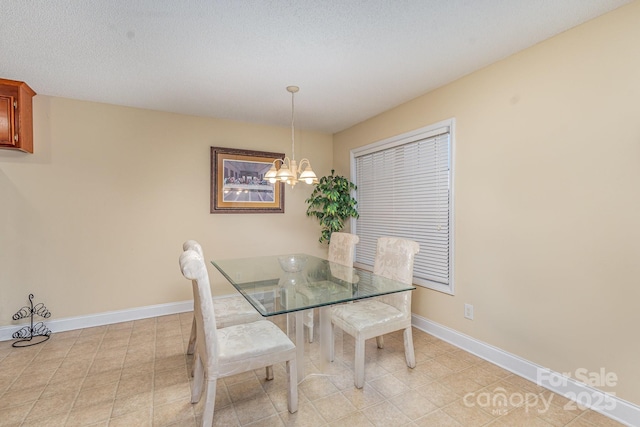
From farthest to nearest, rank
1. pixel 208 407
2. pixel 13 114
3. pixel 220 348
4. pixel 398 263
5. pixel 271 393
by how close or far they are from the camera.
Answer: pixel 13 114
pixel 398 263
pixel 271 393
pixel 220 348
pixel 208 407

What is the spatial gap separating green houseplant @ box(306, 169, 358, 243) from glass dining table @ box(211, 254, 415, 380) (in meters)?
1.17

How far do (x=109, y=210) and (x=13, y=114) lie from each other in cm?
116

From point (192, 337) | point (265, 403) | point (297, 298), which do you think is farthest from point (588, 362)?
point (192, 337)

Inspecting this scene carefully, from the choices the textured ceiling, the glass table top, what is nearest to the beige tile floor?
the glass table top

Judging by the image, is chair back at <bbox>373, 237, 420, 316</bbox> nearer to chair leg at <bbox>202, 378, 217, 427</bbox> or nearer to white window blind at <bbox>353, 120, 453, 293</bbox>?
white window blind at <bbox>353, 120, 453, 293</bbox>

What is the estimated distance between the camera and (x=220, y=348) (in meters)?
1.67

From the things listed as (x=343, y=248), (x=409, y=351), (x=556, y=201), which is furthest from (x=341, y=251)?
(x=556, y=201)

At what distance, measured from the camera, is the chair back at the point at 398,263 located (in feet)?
7.73

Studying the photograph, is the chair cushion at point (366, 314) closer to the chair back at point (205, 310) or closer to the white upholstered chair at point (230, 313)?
the white upholstered chair at point (230, 313)

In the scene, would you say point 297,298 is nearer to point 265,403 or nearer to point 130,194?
point 265,403

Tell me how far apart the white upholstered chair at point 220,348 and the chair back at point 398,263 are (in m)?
1.03

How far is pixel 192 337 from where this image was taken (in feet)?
8.02

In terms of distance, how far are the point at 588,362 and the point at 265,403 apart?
2096 millimetres

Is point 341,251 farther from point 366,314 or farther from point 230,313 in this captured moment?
point 230,313
